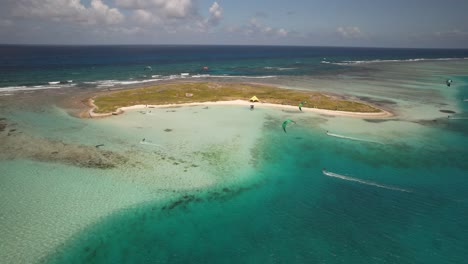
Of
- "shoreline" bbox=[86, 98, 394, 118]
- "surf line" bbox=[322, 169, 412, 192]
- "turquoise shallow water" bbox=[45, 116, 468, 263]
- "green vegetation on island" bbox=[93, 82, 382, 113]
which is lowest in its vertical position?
"turquoise shallow water" bbox=[45, 116, 468, 263]

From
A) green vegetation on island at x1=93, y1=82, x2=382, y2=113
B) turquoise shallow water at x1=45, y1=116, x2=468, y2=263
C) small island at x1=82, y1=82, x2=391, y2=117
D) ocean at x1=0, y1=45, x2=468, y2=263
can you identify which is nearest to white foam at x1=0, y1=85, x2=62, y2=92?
small island at x1=82, y1=82, x2=391, y2=117

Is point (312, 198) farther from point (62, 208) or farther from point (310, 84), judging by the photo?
point (310, 84)

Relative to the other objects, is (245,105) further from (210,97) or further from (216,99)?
(210,97)

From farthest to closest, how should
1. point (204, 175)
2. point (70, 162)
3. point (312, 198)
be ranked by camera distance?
point (70, 162) → point (204, 175) → point (312, 198)

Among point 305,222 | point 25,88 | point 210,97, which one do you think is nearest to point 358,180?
point 305,222

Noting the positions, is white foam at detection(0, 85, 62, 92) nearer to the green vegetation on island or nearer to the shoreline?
the green vegetation on island

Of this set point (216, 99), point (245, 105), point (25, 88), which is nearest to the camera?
point (245, 105)

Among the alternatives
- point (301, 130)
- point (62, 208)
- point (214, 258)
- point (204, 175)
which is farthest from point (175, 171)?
point (301, 130)

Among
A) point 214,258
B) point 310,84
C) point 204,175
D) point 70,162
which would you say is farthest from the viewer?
point 310,84
